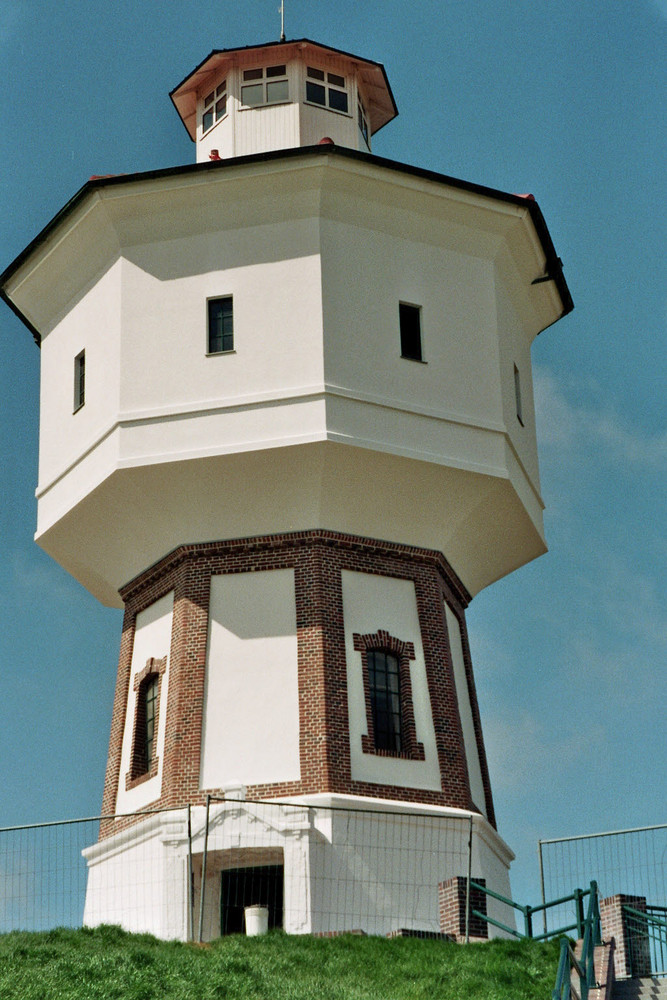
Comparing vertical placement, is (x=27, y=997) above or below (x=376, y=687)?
below

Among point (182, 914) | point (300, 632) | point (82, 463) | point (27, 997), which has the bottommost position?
point (27, 997)

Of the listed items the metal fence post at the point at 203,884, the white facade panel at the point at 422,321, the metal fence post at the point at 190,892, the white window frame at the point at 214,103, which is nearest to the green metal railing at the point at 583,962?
the metal fence post at the point at 203,884

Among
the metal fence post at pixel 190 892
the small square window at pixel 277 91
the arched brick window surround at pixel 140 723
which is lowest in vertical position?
the metal fence post at pixel 190 892

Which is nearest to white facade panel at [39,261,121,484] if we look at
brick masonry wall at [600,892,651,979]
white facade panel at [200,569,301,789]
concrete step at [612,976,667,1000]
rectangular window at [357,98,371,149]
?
white facade panel at [200,569,301,789]

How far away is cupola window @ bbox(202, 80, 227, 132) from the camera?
3105 centimetres

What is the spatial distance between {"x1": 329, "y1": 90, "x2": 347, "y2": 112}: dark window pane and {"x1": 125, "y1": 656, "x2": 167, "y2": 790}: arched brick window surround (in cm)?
1053

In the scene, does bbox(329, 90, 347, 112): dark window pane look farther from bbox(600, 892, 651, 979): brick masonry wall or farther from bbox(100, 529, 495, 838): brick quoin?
bbox(600, 892, 651, 979): brick masonry wall

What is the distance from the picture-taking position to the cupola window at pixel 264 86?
100 ft

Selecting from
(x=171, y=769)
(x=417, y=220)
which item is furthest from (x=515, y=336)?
(x=171, y=769)

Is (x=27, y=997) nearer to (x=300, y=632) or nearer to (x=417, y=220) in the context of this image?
(x=300, y=632)

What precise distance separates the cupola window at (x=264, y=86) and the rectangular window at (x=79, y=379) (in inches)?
224

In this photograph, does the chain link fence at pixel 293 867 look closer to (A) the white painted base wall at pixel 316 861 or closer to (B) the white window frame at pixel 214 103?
(A) the white painted base wall at pixel 316 861

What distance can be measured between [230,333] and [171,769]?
272 inches

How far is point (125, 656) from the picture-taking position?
1137 inches
